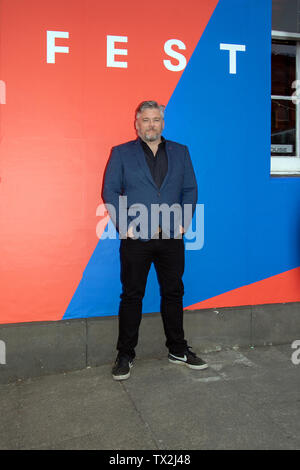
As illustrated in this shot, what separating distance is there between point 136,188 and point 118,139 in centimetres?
50

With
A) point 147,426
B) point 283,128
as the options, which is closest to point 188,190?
point 283,128

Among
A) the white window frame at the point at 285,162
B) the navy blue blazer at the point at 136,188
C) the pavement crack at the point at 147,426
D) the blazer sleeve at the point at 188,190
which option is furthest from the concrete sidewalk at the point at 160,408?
the white window frame at the point at 285,162

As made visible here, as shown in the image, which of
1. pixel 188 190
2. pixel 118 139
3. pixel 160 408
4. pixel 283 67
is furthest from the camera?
pixel 283 67

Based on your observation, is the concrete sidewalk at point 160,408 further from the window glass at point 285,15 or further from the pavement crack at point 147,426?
the window glass at point 285,15

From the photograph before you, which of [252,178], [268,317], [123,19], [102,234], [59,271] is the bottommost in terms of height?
[268,317]

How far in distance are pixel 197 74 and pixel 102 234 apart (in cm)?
153

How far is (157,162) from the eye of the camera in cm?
308

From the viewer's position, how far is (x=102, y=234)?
3262 mm

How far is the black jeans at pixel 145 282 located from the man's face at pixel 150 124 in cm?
76

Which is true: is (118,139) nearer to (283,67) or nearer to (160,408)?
(283,67)

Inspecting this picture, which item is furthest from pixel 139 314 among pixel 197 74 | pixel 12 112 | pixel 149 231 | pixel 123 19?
pixel 123 19

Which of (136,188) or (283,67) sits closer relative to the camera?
(136,188)

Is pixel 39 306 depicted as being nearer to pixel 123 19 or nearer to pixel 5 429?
pixel 5 429
